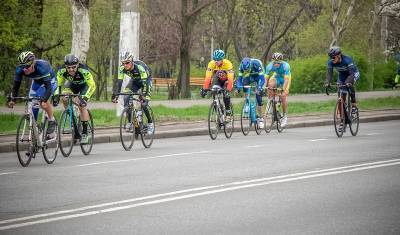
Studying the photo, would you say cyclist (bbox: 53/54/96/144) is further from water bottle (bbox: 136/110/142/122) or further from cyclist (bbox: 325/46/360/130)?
cyclist (bbox: 325/46/360/130)

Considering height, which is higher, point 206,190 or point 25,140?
point 25,140

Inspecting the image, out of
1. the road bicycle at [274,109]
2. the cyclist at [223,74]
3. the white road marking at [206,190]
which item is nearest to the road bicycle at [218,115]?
the cyclist at [223,74]

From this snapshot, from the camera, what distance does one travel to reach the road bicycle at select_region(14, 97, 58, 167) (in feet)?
50.7

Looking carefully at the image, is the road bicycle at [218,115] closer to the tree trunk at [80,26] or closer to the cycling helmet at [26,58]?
the cycling helmet at [26,58]

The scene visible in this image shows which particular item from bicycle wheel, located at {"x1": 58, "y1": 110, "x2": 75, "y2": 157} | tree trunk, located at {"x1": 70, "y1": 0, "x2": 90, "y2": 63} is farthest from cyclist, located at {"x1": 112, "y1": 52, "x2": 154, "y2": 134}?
tree trunk, located at {"x1": 70, "y1": 0, "x2": 90, "y2": 63}

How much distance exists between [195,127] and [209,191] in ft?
40.8

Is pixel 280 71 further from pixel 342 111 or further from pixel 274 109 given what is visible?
pixel 342 111

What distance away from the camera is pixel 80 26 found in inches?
1143

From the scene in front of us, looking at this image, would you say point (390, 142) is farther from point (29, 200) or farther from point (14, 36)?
point (14, 36)

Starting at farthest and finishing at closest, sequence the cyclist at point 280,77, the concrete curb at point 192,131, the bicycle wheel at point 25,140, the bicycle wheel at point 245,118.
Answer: the cyclist at point 280,77 < the bicycle wheel at point 245,118 < the concrete curb at point 192,131 < the bicycle wheel at point 25,140

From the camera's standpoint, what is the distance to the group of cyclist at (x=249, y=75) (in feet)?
72.0

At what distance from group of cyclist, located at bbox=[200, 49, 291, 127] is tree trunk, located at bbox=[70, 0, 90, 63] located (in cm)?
632

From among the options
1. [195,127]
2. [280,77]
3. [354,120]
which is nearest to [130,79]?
[195,127]

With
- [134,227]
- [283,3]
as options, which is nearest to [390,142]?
[134,227]
